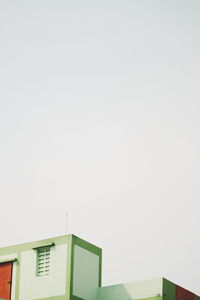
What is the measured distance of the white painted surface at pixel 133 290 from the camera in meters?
37.1

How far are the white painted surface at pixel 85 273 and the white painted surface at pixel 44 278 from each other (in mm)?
751

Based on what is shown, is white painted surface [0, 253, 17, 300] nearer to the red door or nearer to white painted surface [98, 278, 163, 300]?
the red door

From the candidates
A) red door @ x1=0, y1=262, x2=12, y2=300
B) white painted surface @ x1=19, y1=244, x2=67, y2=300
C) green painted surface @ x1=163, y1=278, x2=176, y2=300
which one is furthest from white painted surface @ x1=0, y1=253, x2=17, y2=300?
green painted surface @ x1=163, y1=278, x2=176, y2=300

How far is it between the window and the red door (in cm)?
214

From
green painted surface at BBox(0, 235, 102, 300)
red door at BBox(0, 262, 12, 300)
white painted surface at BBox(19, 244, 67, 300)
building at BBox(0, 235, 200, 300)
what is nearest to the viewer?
green painted surface at BBox(0, 235, 102, 300)

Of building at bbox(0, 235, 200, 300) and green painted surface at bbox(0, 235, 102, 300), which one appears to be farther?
building at bbox(0, 235, 200, 300)

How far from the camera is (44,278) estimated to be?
1500 inches

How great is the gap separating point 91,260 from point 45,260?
112 inches

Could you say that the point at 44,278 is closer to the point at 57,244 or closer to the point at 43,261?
the point at 43,261

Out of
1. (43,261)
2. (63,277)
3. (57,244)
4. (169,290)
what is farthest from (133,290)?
(43,261)

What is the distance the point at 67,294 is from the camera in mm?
36625

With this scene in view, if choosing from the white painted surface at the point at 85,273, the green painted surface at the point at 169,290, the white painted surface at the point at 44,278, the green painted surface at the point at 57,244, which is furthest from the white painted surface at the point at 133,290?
the white painted surface at the point at 44,278

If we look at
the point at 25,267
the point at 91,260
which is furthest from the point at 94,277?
the point at 25,267

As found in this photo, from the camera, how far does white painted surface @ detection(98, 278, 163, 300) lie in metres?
37.1
